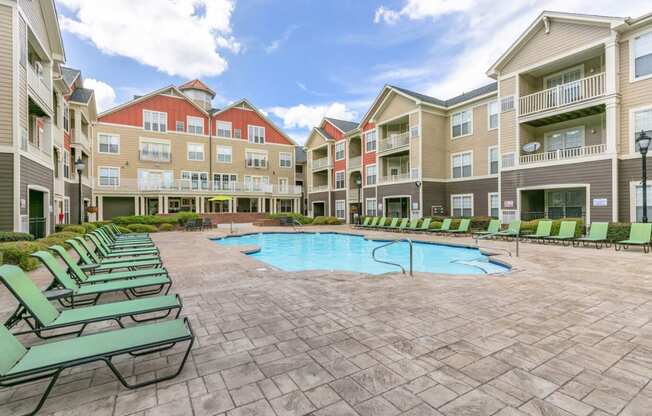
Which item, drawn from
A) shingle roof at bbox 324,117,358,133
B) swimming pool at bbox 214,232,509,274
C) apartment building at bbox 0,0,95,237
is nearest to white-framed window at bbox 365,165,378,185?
shingle roof at bbox 324,117,358,133

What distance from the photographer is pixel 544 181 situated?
51.8 ft

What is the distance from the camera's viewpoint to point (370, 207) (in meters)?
27.7

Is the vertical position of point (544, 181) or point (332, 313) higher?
point (544, 181)

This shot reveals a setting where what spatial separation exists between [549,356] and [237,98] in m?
36.4

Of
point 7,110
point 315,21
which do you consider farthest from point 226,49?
point 7,110

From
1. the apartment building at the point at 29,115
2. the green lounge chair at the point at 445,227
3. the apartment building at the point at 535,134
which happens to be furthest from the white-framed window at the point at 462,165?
the apartment building at the point at 29,115

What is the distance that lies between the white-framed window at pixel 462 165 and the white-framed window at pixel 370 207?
6.98 metres

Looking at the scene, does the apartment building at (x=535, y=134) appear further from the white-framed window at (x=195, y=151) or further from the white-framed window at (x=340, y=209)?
the white-framed window at (x=195, y=151)

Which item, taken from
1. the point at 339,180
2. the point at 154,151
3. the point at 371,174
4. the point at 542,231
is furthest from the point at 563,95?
the point at 154,151

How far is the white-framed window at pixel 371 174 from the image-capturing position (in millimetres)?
27297

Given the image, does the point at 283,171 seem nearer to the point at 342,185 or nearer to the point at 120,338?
the point at 342,185

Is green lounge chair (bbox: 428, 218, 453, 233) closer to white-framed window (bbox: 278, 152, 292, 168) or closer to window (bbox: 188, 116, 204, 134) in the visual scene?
white-framed window (bbox: 278, 152, 292, 168)

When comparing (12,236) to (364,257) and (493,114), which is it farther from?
(493,114)

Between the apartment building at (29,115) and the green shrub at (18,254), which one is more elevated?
the apartment building at (29,115)
